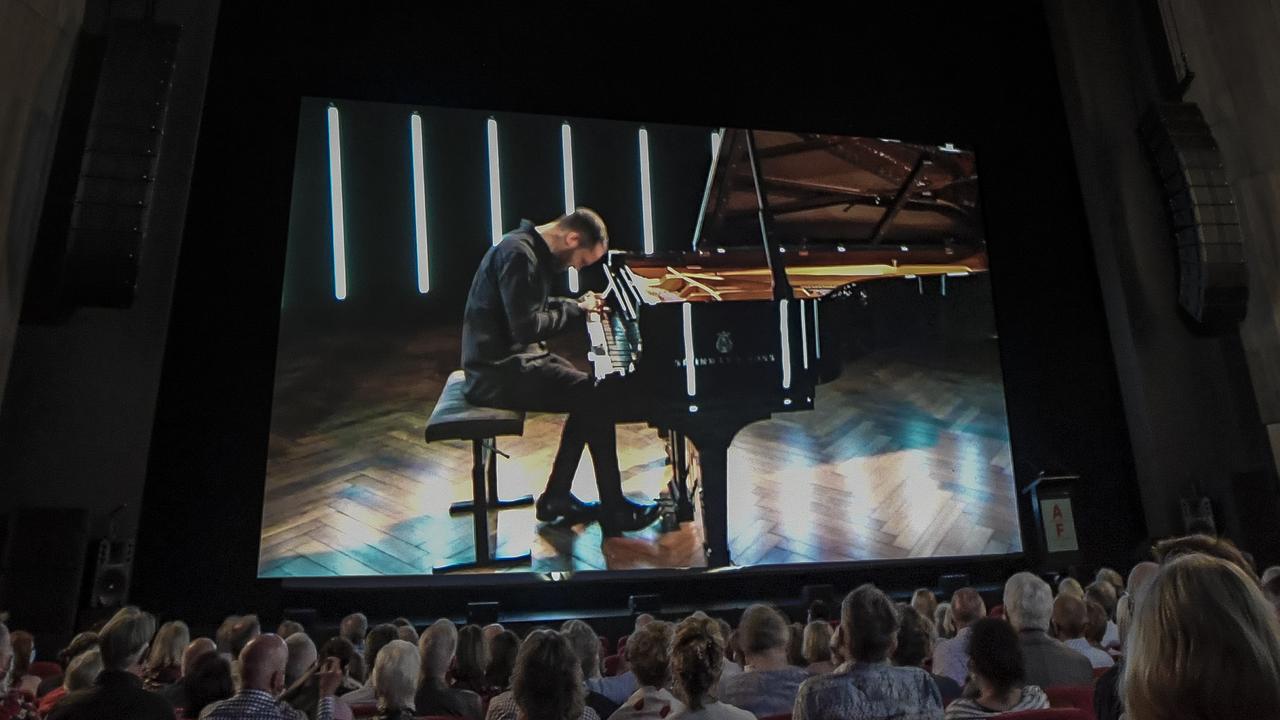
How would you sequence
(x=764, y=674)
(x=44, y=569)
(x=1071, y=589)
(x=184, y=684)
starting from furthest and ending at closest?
(x=44, y=569)
(x=1071, y=589)
(x=184, y=684)
(x=764, y=674)

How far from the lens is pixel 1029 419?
8.51 m

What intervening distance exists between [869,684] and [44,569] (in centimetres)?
580

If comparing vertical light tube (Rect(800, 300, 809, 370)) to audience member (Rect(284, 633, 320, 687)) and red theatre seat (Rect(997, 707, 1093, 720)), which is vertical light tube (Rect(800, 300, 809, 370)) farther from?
red theatre seat (Rect(997, 707, 1093, 720))

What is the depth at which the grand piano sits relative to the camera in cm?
684

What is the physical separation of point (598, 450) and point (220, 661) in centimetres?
468

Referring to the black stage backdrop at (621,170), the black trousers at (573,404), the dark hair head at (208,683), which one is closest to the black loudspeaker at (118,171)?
the black stage backdrop at (621,170)

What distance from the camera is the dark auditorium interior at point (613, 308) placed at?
246 inches

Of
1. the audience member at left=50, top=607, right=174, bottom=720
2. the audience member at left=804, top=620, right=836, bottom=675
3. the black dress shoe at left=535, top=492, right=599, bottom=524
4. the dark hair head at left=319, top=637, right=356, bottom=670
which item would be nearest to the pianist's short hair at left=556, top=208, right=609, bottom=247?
the black dress shoe at left=535, top=492, right=599, bottom=524

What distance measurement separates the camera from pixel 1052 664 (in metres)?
2.63

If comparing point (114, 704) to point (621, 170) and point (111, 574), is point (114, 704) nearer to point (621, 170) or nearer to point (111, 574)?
point (111, 574)

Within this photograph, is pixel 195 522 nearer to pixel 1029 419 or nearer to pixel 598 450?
pixel 598 450

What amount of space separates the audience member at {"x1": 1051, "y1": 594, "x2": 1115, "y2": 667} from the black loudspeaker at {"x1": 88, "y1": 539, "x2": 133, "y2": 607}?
567cm

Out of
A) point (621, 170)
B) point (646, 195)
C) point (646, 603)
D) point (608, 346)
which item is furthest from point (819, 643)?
point (621, 170)

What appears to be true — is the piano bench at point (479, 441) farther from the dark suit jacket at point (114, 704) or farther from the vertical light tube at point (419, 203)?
the dark suit jacket at point (114, 704)
